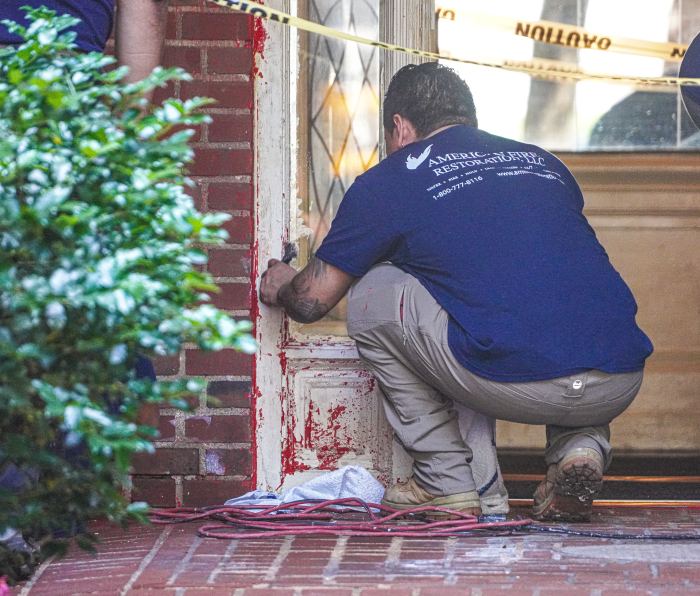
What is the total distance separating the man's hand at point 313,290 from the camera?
398cm

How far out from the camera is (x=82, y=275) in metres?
2.07

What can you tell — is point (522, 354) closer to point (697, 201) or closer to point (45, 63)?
point (45, 63)

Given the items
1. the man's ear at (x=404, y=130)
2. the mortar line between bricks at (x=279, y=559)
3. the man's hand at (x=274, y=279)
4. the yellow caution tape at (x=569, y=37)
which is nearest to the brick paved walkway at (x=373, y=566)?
the mortar line between bricks at (x=279, y=559)

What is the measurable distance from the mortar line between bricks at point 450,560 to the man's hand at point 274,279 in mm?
1046

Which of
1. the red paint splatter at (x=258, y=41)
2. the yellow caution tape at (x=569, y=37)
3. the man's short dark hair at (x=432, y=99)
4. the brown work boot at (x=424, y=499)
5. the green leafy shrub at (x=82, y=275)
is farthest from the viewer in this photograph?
the yellow caution tape at (x=569, y=37)

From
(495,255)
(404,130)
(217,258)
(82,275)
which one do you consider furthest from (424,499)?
(82,275)

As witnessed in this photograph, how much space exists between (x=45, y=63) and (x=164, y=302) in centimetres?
52

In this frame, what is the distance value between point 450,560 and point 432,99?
4.85 ft

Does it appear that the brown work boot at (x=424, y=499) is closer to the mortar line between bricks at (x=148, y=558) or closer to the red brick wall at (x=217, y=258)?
the red brick wall at (x=217, y=258)

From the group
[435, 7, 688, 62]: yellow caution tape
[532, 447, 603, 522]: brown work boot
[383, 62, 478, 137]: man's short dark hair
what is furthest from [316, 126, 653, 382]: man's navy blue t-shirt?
[435, 7, 688, 62]: yellow caution tape

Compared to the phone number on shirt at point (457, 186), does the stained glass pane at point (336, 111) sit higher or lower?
higher

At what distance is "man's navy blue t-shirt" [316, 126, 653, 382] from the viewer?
371 centimetres

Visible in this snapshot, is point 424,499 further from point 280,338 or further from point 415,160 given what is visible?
point 415,160

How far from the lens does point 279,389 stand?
14.3 ft
